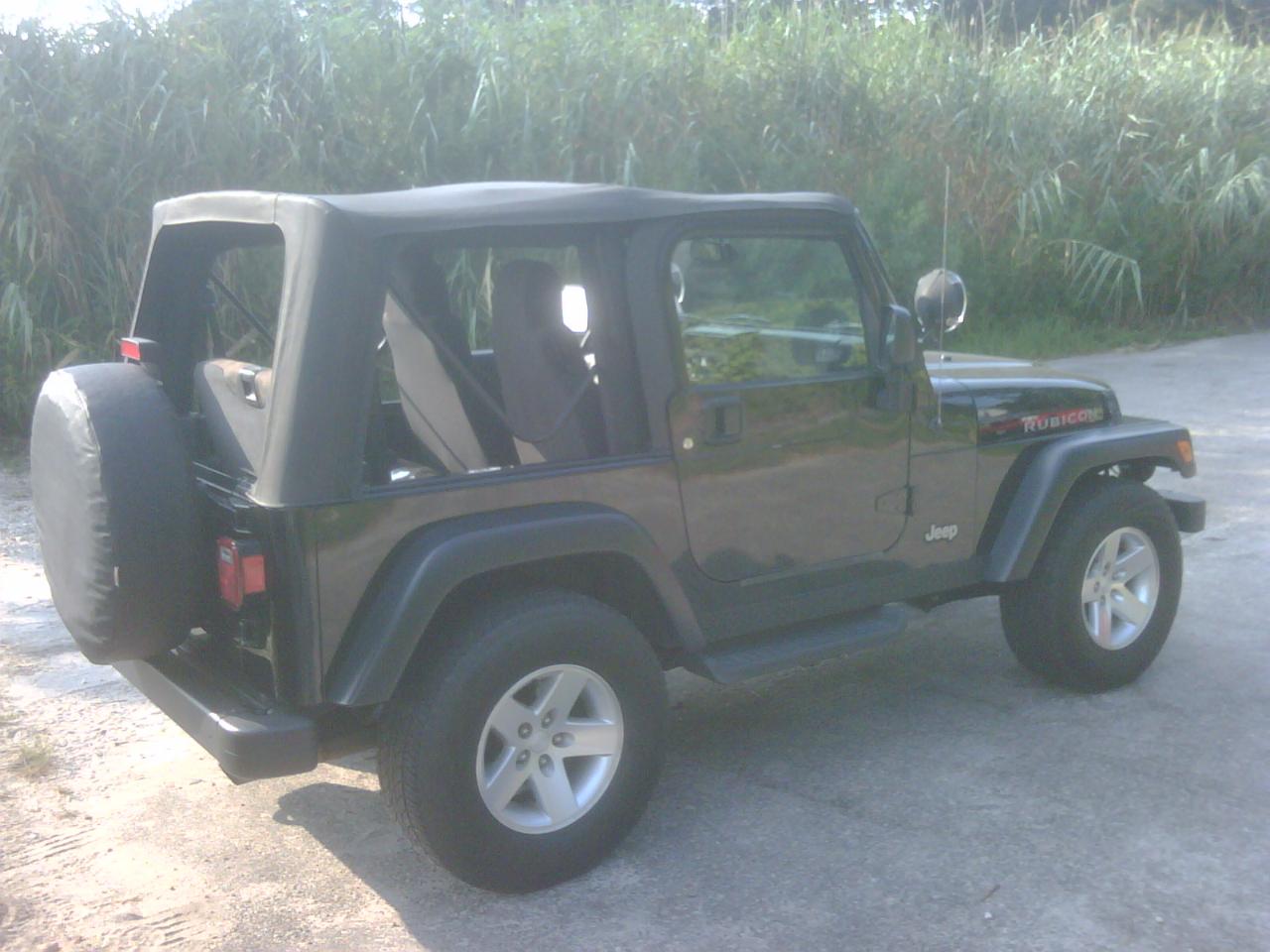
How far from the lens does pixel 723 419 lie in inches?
153

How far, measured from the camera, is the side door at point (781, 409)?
12.7 ft

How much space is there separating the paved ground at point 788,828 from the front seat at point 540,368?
115 cm

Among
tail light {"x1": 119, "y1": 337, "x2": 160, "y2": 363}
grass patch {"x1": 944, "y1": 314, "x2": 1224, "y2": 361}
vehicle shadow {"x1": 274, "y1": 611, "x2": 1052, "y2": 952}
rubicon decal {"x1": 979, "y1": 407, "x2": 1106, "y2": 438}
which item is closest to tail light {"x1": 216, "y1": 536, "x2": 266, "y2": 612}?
vehicle shadow {"x1": 274, "y1": 611, "x2": 1052, "y2": 952}

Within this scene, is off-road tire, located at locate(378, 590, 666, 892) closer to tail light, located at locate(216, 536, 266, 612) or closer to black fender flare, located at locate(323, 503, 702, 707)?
black fender flare, located at locate(323, 503, 702, 707)

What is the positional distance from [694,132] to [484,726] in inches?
336

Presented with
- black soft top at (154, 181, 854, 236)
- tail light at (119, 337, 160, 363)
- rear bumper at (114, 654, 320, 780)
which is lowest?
rear bumper at (114, 654, 320, 780)

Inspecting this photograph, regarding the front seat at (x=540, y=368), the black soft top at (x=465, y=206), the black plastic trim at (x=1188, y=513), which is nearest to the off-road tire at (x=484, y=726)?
the front seat at (x=540, y=368)

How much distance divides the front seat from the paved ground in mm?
1150

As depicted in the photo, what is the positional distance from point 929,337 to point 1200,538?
121 inches

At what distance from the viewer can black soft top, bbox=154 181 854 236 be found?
3340 millimetres

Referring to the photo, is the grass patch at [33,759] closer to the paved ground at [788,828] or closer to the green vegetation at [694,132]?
the paved ground at [788,828]

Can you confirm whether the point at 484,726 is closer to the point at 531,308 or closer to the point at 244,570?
the point at 244,570

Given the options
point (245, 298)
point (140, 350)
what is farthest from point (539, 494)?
point (245, 298)

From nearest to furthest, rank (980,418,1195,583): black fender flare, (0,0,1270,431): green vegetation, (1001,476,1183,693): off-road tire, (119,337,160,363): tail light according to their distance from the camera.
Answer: (119,337,160,363): tail light < (980,418,1195,583): black fender flare < (1001,476,1183,693): off-road tire < (0,0,1270,431): green vegetation
